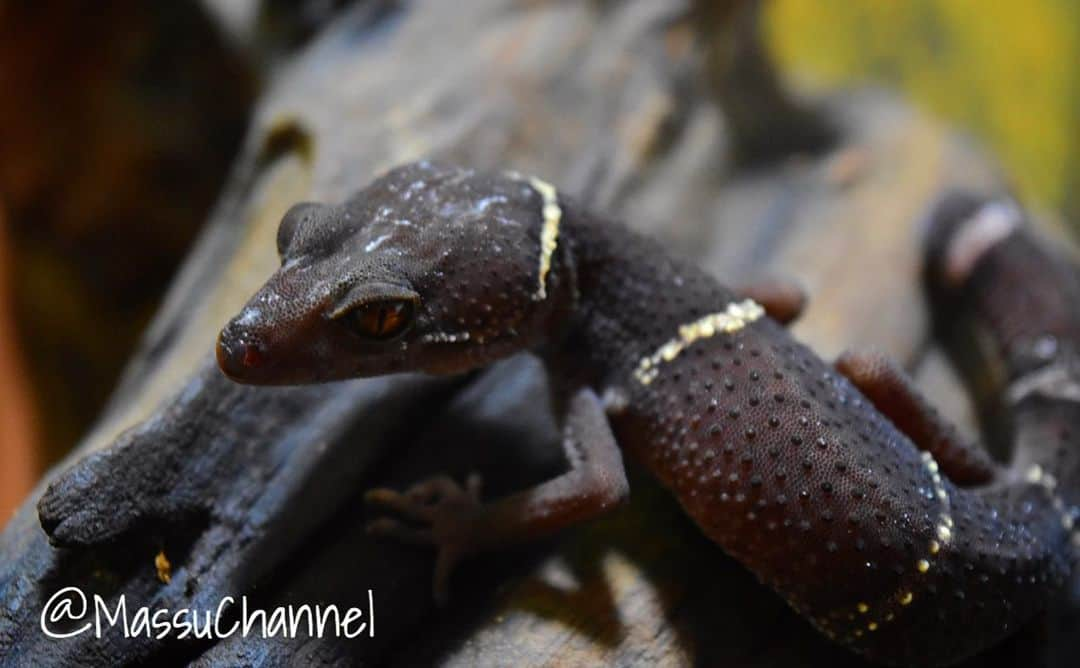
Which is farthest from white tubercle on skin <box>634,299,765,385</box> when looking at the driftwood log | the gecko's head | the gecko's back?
the driftwood log

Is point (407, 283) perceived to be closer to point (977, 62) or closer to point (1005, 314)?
point (1005, 314)

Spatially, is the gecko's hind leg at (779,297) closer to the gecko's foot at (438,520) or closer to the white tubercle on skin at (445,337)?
the white tubercle on skin at (445,337)

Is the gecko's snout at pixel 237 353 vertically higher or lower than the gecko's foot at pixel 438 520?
higher

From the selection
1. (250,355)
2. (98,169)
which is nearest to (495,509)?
(250,355)

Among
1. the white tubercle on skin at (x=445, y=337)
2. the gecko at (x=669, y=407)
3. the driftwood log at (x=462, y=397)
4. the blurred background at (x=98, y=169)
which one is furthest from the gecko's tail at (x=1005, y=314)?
the white tubercle on skin at (x=445, y=337)

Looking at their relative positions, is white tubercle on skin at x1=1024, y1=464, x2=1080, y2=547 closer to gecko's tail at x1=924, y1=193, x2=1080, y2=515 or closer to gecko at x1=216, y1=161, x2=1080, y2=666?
gecko at x1=216, y1=161, x2=1080, y2=666

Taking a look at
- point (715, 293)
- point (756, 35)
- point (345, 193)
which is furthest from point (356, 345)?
point (756, 35)
